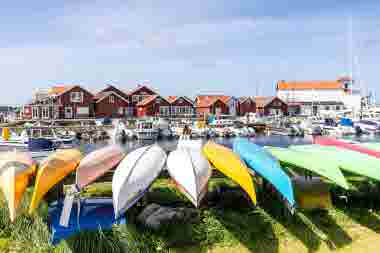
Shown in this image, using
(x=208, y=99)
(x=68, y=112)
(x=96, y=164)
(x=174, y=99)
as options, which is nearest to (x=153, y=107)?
(x=174, y=99)

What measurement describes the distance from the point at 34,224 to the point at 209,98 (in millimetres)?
61012

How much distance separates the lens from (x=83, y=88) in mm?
57688

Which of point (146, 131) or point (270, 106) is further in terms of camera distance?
point (270, 106)

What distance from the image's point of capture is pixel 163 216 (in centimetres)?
803

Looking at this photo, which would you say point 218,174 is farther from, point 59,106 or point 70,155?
point 59,106

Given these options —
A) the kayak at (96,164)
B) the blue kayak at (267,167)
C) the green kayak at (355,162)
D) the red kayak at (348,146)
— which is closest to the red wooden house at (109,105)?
the red kayak at (348,146)

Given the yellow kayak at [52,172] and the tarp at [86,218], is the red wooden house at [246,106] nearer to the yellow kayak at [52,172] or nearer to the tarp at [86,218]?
the yellow kayak at [52,172]

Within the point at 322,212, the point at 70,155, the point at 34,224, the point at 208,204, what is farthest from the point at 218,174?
the point at 34,224

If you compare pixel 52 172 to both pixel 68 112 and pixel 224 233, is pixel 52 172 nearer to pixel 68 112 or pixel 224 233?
pixel 224 233

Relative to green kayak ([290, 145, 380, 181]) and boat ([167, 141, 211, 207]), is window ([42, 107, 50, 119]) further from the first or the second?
boat ([167, 141, 211, 207])

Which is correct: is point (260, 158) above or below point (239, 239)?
above

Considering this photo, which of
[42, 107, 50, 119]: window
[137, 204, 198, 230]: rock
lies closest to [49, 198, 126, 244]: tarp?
[137, 204, 198, 230]: rock

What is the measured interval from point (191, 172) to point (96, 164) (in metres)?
2.17

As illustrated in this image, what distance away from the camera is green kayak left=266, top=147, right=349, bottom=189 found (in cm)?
814
